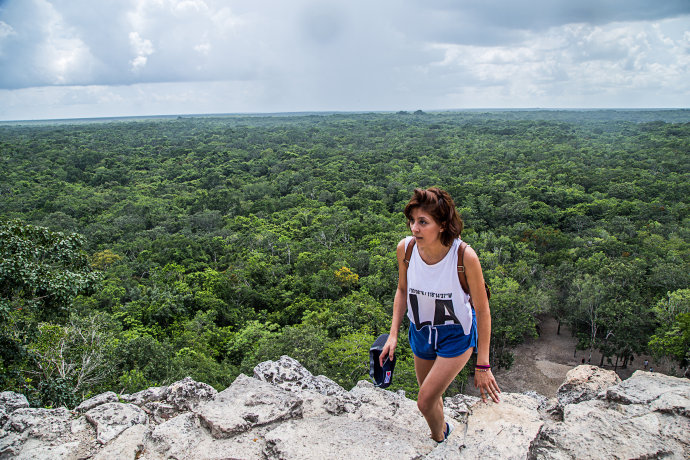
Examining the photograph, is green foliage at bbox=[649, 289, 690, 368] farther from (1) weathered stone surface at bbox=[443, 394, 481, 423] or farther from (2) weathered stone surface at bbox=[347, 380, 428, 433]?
(2) weathered stone surface at bbox=[347, 380, 428, 433]

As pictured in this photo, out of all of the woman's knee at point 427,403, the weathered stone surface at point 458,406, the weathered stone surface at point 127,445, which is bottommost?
the weathered stone surface at point 458,406

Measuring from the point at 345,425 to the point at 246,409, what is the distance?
981mm

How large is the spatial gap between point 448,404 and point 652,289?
17.9m

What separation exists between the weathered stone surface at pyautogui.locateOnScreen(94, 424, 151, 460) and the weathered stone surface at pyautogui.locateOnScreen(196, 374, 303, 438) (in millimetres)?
508

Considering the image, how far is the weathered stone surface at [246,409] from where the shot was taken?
12.1 feet

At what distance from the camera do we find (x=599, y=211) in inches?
1277

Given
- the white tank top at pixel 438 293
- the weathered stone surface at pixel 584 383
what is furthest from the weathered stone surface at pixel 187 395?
the weathered stone surface at pixel 584 383

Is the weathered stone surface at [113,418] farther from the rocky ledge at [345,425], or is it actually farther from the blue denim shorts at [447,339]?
the blue denim shorts at [447,339]

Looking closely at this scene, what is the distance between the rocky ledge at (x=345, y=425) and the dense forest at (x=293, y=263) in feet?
8.21

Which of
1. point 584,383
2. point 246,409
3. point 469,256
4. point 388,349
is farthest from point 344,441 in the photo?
point 584,383

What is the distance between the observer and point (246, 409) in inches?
155

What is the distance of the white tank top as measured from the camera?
2600 millimetres

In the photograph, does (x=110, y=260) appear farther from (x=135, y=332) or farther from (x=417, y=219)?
(x=417, y=219)

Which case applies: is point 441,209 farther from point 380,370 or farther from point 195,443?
point 195,443
